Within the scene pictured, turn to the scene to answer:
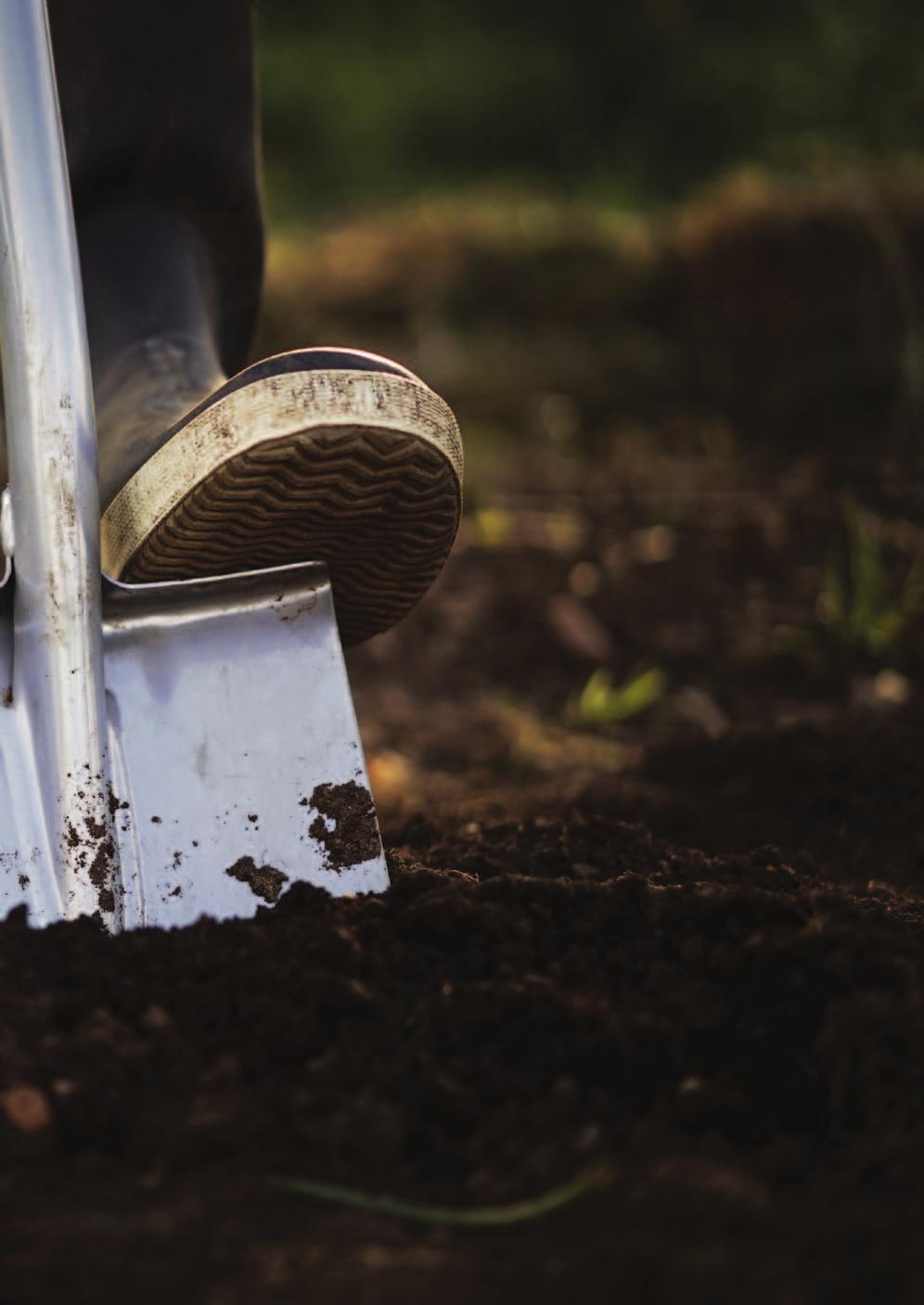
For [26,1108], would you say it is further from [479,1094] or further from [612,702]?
[612,702]

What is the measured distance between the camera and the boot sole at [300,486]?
101cm

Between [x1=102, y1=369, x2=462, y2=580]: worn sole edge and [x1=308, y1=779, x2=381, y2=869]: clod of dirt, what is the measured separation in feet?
0.90

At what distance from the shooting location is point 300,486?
105 centimetres

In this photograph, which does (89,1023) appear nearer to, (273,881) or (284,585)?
(273,881)

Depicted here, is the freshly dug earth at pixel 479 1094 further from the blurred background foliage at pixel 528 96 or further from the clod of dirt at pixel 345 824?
the blurred background foliage at pixel 528 96

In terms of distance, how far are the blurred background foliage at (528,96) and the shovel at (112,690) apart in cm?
456

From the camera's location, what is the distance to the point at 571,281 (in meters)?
4.63

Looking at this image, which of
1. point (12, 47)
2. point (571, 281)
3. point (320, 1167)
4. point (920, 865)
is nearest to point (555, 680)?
point (920, 865)

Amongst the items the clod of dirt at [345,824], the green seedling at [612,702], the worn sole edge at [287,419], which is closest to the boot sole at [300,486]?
the worn sole edge at [287,419]

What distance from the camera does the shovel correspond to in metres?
1.09

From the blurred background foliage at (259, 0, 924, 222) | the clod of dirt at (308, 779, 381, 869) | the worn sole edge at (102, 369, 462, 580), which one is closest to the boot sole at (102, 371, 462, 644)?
the worn sole edge at (102, 369, 462, 580)

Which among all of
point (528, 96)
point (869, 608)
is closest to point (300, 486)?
point (869, 608)

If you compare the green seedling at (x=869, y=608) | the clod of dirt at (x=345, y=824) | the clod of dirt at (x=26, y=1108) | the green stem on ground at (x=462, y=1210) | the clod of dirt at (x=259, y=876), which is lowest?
the green stem on ground at (x=462, y=1210)

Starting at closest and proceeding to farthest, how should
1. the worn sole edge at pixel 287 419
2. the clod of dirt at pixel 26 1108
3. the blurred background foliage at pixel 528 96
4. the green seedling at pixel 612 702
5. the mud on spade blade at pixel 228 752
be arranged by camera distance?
the clod of dirt at pixel 26 1108, the worn sole edge at pixel 287 419, the mud on spade blade at pixel 228 752, the green seedling at pixel 612 702, the blurred background foliage at pixel 528 96
